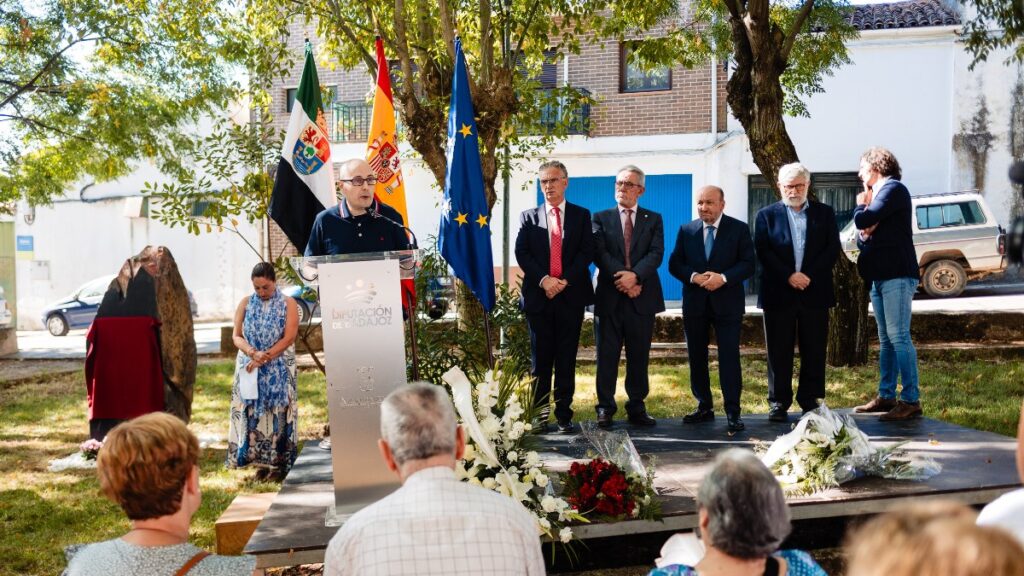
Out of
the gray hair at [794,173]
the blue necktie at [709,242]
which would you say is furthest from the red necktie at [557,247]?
the gray hair at [794,173]

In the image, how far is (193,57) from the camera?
11719mm

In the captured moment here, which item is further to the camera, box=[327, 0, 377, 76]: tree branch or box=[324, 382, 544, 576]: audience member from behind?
box=[327, 0, 377, 76]: tree branch

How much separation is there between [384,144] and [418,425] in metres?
5.67

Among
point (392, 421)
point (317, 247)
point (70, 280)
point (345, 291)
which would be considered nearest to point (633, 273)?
point (317, 247)

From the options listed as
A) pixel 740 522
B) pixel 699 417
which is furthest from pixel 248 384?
pixel 740 522

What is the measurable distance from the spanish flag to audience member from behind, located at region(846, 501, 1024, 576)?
21.7 ft

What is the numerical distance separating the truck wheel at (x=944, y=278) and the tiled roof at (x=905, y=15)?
5.33m

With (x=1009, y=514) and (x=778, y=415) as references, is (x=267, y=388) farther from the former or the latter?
(x=1009, y=514)

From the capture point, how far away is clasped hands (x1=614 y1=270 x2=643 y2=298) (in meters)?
6.64

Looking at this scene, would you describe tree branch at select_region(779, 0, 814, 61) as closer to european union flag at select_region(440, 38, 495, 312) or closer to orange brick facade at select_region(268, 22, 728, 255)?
european union flag at select_region(440, 38, 495, 312)

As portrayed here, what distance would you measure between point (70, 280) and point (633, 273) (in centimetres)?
2133

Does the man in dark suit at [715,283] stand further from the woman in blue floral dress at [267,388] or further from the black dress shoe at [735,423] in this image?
the woman in blue floral dress at [267,388]

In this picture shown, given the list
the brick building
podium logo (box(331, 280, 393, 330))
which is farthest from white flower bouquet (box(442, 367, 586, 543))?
the brick building

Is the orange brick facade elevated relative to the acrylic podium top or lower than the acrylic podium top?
elevated
